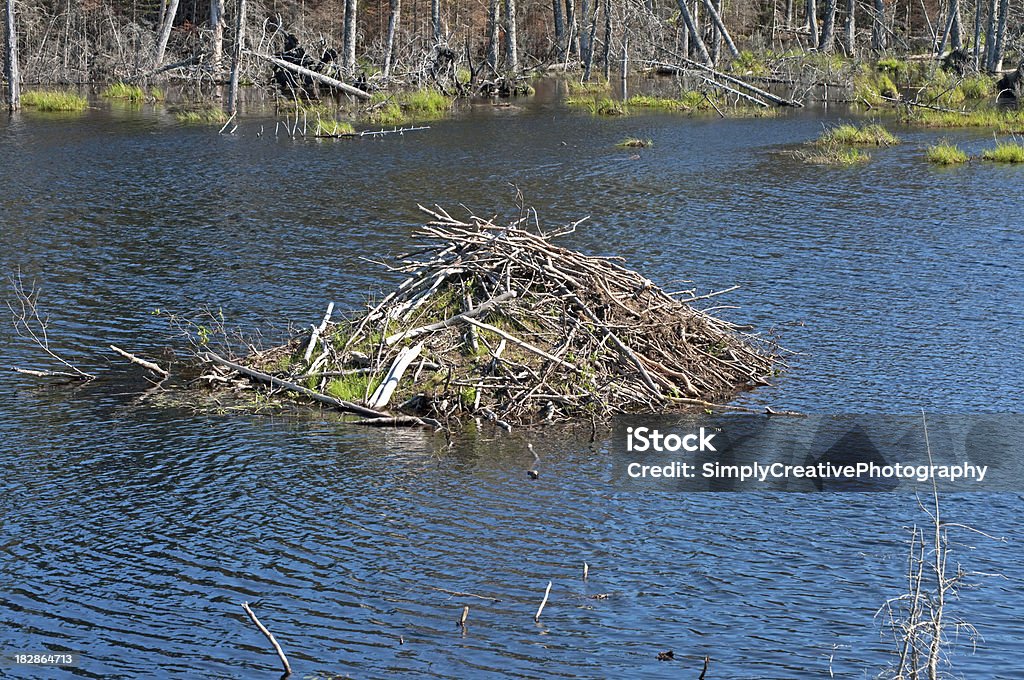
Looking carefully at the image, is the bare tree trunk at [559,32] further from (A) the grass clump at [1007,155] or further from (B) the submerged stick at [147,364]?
→ (B) the submerged stick at [147,364]

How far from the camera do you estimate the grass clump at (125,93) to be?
164ft

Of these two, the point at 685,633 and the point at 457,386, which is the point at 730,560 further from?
the point at 457,386

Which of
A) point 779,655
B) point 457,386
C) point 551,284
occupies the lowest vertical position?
point 779,655

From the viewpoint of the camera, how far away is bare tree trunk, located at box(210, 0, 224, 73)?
51.2m

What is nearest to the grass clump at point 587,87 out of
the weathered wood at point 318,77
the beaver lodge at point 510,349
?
the weathered wood at point 318,77

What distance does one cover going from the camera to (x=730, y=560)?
9906 millimetres

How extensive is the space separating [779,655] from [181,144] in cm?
3174

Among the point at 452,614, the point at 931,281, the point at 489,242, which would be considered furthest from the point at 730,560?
the point at 931,281

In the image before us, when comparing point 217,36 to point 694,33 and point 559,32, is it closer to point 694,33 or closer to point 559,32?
point 559,32

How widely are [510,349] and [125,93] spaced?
135 feet

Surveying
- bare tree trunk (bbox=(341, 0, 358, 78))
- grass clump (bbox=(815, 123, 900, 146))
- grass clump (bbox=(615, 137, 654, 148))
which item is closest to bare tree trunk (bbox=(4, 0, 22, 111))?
bare tree trunk (bbox=(341, 0, 358, 78))

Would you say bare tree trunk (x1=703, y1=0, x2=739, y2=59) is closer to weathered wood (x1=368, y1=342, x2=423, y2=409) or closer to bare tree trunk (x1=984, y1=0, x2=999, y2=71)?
bare tree trunk (x1=984, y1=0, x2=999, y2=71)

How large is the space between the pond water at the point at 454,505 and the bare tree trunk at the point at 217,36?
28193mm

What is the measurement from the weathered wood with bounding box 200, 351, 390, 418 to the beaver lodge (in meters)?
0.02
